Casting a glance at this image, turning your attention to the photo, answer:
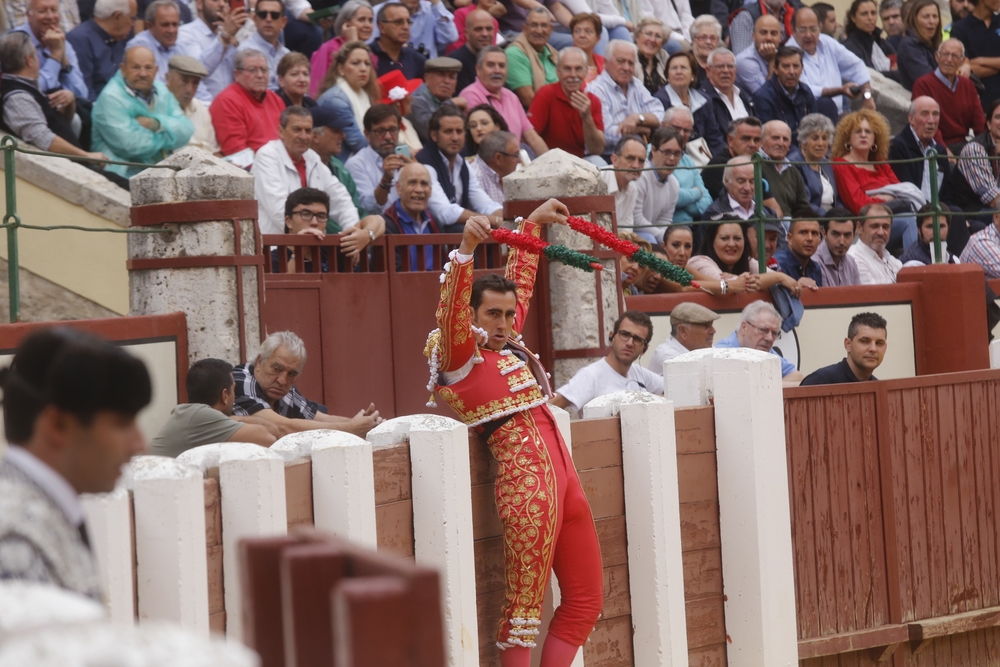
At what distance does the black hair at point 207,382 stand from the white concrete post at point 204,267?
33.7 inches

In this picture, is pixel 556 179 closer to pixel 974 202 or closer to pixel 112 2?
pixel 112 2

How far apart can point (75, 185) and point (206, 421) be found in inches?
106

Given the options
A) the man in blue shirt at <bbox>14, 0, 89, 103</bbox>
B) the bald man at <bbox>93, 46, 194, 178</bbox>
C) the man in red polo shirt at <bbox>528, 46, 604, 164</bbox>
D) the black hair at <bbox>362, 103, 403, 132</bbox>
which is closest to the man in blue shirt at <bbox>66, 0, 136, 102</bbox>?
the man in blue shirt at <bbox>14, 0, 89, 103</bbox>

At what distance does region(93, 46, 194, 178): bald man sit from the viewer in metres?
6.69

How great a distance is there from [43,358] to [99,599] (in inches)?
12.3

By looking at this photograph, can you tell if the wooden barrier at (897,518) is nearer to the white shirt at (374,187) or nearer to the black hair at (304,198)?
the white shirt at (374,187)

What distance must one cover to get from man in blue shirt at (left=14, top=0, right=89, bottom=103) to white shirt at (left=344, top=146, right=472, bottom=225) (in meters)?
1.40

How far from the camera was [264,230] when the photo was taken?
636 centimetres

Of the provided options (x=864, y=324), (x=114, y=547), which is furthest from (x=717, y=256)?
(x=114, y=547)

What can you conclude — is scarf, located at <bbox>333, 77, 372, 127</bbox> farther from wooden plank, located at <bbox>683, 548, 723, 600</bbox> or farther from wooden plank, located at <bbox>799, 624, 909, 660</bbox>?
wooden plank, located at <bbox>799, 624, 909, 660</bbox>

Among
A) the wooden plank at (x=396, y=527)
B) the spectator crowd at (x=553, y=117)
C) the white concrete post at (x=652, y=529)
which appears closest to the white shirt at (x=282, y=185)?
the spectator crowd at (x=553, y=117)

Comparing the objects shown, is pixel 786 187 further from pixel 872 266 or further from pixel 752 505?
pixel 752 505

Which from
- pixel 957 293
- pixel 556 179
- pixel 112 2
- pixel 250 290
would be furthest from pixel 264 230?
pixel 957 293

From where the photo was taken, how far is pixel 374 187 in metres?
7.05
